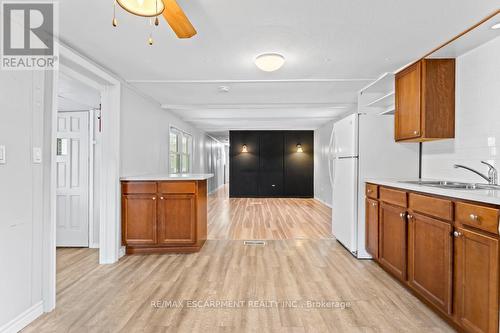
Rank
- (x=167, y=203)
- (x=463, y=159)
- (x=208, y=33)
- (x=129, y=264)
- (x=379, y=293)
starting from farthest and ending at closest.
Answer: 1. (x=167, y=203)
2. (x=129, y=264)
3. (x=463, y=159)
4. (x=379, y=293)
5. (x=208, y=33)

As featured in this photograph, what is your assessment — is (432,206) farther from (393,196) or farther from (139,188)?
(139,188)

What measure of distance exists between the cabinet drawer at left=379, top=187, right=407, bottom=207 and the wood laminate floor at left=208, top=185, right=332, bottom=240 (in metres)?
1.62

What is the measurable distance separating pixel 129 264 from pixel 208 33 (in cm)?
263

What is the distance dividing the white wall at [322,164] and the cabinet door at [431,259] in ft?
15.8

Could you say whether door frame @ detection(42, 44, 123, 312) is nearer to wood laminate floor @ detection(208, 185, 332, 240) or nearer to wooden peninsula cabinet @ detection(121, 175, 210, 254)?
wooden peninsula cabinet @ detection(121, 175, 210, 254)

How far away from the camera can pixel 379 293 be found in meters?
2.44

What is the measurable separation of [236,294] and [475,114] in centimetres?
270

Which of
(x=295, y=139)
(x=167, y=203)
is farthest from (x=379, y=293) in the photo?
(x=295, y=139)

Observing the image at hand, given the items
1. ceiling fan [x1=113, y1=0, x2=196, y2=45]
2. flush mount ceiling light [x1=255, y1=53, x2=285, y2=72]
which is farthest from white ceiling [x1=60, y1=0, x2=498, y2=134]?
ceiling fan [x1=113, y1=0, x2=196, y2=45]

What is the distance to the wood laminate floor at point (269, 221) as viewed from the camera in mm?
4434

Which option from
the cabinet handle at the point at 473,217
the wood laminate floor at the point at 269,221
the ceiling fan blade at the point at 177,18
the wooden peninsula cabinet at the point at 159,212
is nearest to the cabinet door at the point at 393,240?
the cabinet handle at the point at 473,217

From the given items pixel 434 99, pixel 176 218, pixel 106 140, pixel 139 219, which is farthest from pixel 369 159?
pixel 106 140

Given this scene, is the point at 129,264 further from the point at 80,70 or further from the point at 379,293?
the point at 379,293

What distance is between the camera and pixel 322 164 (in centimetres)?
804
